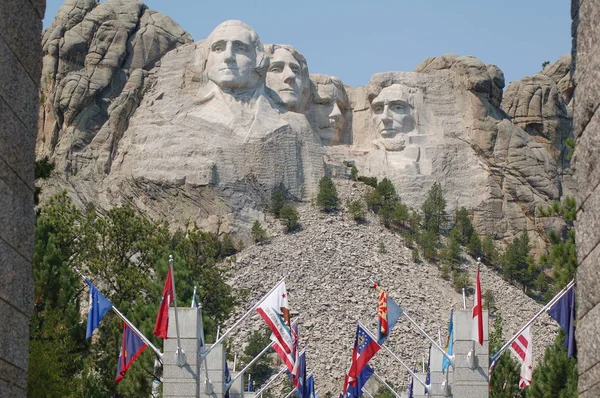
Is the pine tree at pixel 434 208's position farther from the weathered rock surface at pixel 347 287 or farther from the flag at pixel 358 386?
the flag at pixel 358 386

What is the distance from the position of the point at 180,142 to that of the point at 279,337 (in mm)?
34519

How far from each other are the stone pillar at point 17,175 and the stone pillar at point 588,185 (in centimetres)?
384

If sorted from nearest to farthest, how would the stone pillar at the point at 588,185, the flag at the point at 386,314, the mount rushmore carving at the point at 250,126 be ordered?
the stone pillar at the point at 588,185, the flag at the point at 386,314, the mount rushmore carving at the point at 250,126

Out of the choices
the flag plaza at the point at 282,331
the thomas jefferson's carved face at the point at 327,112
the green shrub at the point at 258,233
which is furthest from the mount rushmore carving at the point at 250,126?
the flag plaza at the point at 282,331

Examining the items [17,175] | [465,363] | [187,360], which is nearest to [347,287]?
[465,363]

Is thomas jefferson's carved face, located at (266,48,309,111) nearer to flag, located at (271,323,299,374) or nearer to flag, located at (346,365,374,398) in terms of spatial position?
flag, located at (346,365,374,398)

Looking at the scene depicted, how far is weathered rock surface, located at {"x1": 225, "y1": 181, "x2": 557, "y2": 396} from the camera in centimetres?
5541

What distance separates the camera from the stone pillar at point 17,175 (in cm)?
986

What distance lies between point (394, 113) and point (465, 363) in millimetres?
37640

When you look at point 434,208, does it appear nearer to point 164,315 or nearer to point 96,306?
point 96,306

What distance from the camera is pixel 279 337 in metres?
27.3

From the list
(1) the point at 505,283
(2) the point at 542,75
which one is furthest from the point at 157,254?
(2) the point at 542,75

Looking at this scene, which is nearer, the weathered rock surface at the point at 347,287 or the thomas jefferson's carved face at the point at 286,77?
the weathered rock surface at the point at 347,287

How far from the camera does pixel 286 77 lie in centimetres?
6456
